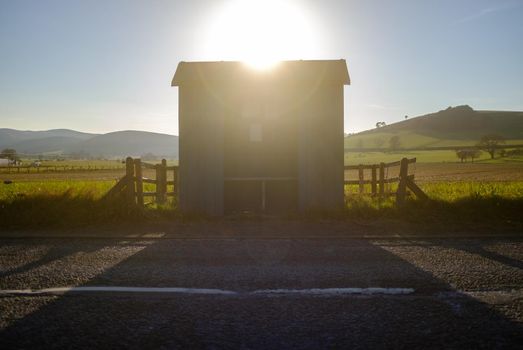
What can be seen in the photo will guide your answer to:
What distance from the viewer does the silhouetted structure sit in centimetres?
1056

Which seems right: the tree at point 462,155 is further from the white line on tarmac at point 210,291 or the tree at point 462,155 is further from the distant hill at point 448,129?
the white line on tarmac at point 210,291

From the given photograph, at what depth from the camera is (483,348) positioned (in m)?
3.17

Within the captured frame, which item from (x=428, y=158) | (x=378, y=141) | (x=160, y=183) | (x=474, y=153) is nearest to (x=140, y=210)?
(x=160, y=183)

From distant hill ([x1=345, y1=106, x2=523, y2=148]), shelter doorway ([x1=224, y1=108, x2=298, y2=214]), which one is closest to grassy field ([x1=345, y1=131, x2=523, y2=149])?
distant hill ([x1=345, y1=106, x2=523, y2=148])

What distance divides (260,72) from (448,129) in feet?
491

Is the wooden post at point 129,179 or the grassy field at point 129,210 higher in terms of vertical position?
the wooden post at point 129,179

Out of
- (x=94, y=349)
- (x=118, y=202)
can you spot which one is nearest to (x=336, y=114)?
(x=118, y=202)

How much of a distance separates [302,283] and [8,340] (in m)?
2.95

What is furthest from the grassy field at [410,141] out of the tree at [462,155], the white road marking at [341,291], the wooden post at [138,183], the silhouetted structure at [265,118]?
the white road marking at [341,291]

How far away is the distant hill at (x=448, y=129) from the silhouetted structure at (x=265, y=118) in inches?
4636

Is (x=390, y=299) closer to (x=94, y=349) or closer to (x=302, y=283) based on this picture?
(x=302, y=283)

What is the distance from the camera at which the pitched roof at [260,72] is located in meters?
10.6

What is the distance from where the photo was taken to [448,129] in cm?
14350

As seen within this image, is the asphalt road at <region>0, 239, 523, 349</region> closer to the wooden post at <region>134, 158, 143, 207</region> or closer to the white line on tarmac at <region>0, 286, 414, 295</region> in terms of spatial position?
the white line on tarmac at <region>0, 286, 414, 295</region>
